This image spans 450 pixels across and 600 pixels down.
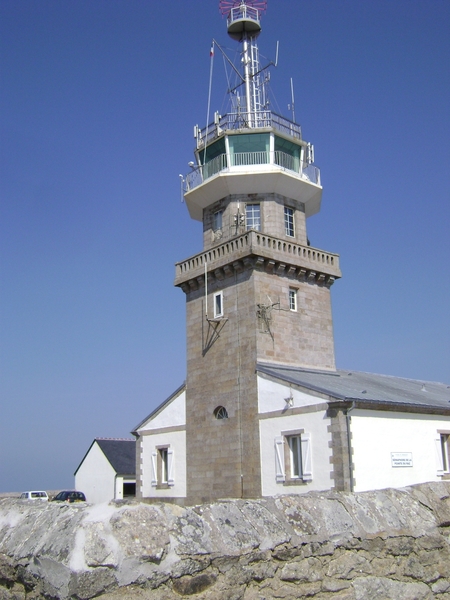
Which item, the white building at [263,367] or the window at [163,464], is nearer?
the white building at [263,367]

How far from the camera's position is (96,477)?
131 ft

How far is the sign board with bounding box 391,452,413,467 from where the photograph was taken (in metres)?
18.3

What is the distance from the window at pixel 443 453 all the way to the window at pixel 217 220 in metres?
11.9

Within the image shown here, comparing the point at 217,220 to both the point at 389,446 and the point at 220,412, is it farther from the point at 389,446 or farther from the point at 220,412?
the point at 389,446

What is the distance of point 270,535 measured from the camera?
4.58m

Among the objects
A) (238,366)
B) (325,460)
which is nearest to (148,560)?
(325,460)

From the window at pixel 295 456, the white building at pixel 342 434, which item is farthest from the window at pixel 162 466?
the window at pixel 295 456

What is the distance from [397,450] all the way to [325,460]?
2563 mm

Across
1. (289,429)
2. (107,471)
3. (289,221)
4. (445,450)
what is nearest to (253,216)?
(289,221)

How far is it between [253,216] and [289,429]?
9.53m

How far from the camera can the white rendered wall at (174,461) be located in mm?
23438

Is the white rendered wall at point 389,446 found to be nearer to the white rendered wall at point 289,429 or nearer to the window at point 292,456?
the white rendered wall at point 289,429

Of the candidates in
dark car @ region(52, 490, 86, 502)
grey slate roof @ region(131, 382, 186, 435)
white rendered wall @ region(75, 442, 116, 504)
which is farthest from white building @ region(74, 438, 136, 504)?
grey slate roof @ region(131, 382, 186, 435)

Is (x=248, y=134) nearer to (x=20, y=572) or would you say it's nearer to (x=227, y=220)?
(x=227, y=220)
